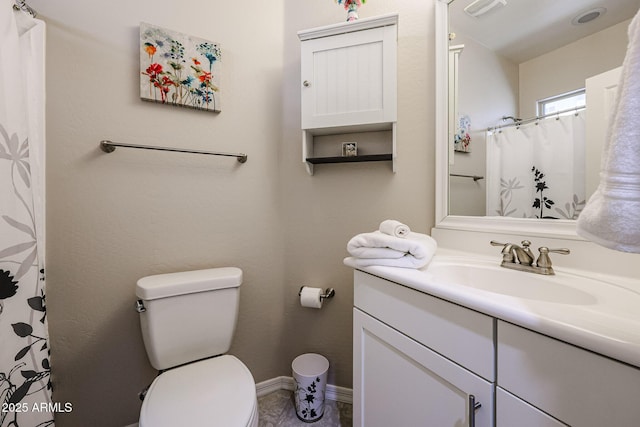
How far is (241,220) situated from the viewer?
134 centimetres

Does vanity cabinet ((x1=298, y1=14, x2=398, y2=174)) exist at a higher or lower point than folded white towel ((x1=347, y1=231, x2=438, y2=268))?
higher

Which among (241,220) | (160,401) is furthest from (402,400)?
(241,220)

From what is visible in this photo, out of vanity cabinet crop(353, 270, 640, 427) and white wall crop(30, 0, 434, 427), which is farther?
white wall crop(30, 0, 434, 427)

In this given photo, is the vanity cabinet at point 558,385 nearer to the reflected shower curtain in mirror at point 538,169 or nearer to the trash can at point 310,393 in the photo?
the reflected shower curtain in mirror at point 538,169

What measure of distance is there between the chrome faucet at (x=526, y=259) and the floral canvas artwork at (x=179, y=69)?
141 centimetres

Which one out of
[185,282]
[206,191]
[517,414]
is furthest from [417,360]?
[206,191]

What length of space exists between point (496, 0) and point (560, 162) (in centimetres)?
70

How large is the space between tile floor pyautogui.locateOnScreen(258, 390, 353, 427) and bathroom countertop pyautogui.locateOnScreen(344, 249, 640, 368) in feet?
3.13

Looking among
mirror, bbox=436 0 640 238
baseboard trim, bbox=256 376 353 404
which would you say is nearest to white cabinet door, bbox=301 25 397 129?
mirror, bbox=436 0 640 238

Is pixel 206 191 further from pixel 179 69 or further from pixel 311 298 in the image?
pixel 311 298

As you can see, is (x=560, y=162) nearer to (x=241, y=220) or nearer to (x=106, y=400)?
(x=241, y=220)

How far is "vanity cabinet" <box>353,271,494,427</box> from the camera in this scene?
1.76 feet

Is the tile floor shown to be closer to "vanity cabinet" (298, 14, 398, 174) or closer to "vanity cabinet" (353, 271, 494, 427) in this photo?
"vanity cabinet" (353, 271, 494, 427)

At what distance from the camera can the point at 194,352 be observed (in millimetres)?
1042
